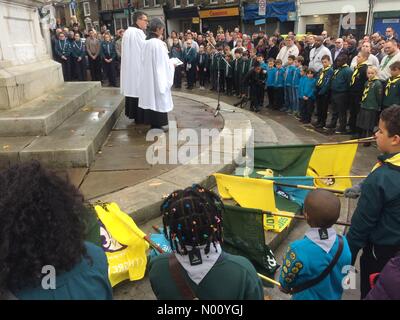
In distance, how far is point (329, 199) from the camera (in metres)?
2.08

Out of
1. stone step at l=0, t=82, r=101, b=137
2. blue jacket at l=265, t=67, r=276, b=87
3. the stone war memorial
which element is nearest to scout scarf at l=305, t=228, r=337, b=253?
the stone war memorial

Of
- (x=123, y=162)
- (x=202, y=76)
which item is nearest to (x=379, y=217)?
(x=123, y=162)

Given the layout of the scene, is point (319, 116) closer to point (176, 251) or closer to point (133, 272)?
point (133, 272)

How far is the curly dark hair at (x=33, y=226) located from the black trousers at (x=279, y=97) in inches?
387

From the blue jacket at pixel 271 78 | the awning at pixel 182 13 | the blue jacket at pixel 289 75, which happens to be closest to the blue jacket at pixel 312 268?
the blue jacket at pixel 289 75

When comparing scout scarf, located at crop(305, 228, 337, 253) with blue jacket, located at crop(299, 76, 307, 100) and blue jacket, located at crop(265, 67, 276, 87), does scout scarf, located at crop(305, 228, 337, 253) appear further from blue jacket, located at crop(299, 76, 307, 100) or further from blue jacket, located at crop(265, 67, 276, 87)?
blue jacket, located at crop(265, 67, 276, 87)

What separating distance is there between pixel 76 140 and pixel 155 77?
6.72 ft

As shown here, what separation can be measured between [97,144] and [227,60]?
8338mm

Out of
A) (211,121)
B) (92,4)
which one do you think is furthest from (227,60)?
(92,4)

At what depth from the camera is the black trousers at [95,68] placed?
14.0m

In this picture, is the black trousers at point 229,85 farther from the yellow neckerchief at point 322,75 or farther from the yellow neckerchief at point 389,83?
the yellow neckerchief at point 389,83

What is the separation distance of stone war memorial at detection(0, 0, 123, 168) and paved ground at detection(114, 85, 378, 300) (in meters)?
1.69

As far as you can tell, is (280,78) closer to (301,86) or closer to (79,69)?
(301,86)

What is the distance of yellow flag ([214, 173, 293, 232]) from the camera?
3672mm
